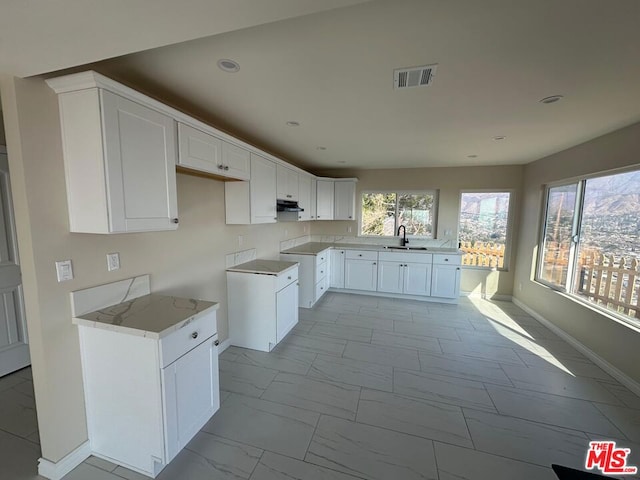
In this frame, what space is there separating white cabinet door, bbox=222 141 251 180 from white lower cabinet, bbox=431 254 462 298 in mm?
3471

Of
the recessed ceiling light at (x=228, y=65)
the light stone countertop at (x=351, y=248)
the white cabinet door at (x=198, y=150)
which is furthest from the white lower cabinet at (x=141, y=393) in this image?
the light stone countertop at (x=351, y=248)

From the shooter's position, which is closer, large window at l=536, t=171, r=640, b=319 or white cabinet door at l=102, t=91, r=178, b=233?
white cabinet door at l=102, t=91, r=178, b=233

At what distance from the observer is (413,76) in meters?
1.67

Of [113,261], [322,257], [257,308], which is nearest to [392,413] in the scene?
[257,308]

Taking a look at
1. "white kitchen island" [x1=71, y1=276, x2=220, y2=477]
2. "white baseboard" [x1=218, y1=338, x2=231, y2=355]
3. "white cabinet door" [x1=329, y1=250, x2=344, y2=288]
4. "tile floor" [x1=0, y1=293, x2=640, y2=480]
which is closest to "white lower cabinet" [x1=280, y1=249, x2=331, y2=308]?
"white cabinet door" [x1=329, y1=250, x2=344, y2=288]

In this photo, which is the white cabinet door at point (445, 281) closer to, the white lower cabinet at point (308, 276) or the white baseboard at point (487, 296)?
the white baseboard at point (487, 296)

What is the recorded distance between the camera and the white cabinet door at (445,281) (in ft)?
14.5

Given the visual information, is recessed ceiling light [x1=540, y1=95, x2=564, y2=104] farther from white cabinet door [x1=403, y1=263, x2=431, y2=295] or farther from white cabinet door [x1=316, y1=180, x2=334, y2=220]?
white cabinet door [x1=316, y1=180, x2=334, y2=220]

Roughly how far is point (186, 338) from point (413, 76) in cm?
222

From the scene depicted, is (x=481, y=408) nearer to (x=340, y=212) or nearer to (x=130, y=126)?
→ (x=130, y=126)

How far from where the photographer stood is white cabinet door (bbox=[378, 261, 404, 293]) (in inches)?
185

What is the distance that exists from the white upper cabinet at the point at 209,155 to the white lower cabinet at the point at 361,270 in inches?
111

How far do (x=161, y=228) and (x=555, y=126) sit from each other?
12.0ft

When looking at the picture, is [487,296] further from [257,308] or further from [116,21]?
[116,21]
